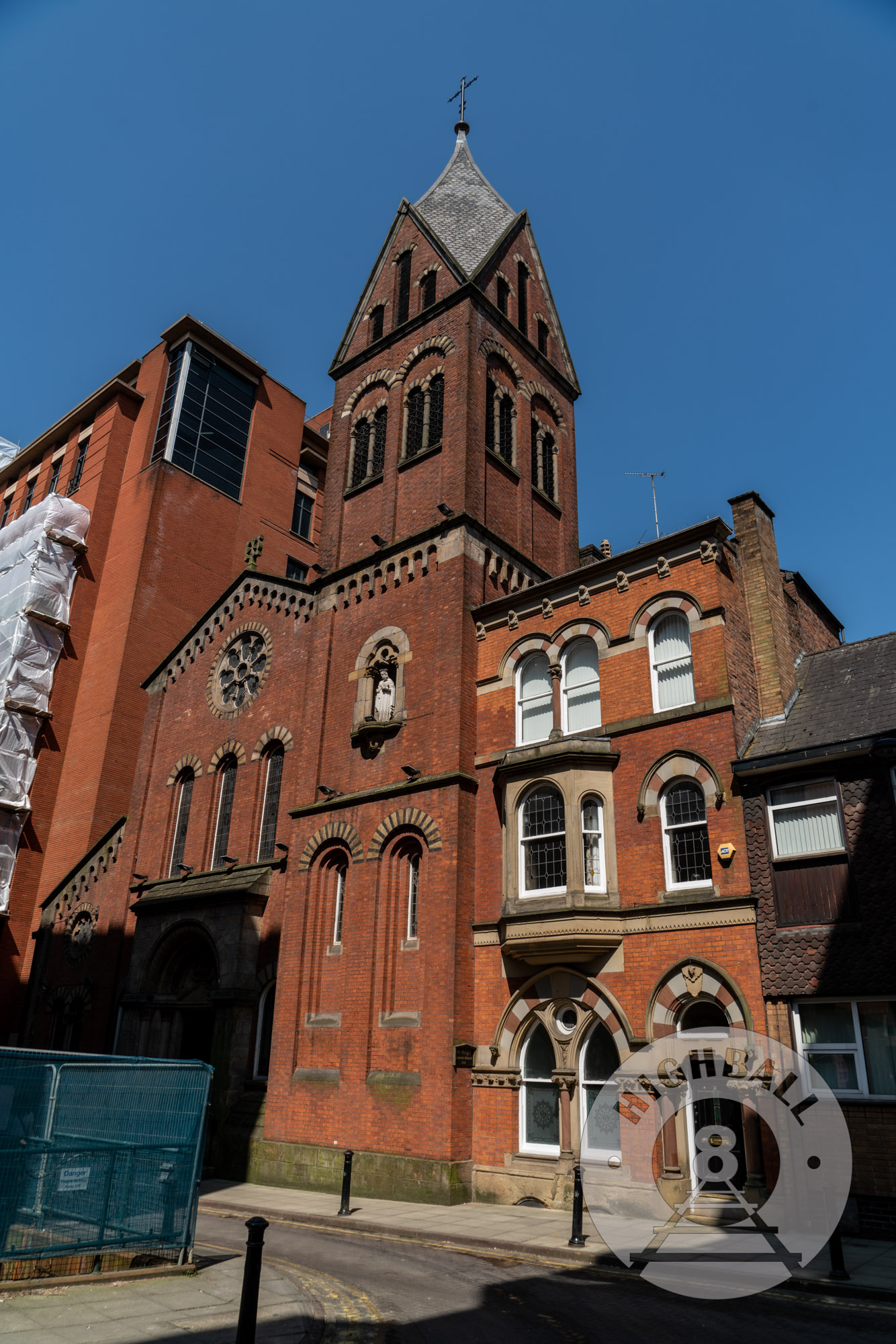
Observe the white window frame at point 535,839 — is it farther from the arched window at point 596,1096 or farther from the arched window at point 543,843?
the arched window at point 596,1096

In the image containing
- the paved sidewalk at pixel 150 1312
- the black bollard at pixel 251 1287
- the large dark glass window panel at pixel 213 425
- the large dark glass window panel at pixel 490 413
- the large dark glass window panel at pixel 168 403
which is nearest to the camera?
the black bollard at pixel 251 1287

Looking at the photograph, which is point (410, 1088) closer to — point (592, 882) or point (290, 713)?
point (592, 882)

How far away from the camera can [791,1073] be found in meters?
14.1

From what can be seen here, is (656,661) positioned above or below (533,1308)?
above

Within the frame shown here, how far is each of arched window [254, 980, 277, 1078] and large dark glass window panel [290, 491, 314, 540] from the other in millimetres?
25785

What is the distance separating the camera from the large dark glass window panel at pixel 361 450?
2627 centimetres

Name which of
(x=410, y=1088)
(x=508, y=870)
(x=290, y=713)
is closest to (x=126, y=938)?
(x=290, y=713)

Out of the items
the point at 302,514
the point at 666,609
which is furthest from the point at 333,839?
the point at 302,514

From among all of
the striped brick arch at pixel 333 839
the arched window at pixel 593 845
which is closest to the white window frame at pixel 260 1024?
the striped brick arch at pixel 333 839

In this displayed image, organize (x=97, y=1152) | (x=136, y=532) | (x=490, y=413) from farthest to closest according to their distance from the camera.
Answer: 1. (x=136, y=532)
2. (x=490, y=413)
3. (x=97, y=1152)

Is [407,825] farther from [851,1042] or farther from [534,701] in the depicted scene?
[851,1042]

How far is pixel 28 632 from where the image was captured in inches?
1353

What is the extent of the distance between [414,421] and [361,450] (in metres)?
2.14

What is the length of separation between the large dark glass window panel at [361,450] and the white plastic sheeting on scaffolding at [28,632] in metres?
15.5
